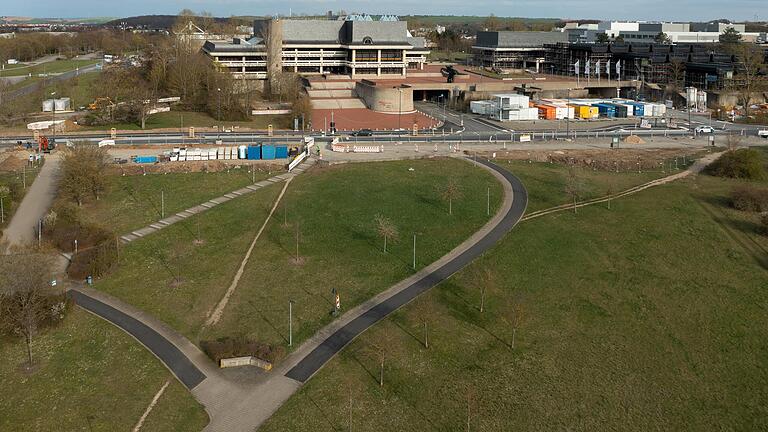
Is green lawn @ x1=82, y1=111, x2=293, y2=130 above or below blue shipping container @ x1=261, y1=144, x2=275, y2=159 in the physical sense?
above

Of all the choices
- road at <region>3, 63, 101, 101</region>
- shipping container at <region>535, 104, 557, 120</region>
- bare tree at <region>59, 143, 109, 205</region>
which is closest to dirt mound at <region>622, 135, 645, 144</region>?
shipping container at <region>535, 104, 557, 120</region>

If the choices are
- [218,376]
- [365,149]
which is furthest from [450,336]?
[365,149]

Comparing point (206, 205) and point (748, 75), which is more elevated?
point (748, 75)

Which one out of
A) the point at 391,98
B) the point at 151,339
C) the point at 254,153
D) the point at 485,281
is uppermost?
the point at 391,98

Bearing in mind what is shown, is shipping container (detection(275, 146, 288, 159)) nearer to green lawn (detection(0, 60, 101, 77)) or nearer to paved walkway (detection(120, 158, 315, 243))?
paved walkway (detection(120, 158, 315, 243))

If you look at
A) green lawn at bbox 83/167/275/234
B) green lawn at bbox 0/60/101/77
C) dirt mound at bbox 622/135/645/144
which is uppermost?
green lawn at bbox 0/60/101/77

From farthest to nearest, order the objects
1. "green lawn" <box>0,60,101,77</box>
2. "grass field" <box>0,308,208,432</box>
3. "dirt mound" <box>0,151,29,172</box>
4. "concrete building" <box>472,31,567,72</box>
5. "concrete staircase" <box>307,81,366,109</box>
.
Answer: "concrete building" <box>472,31,567,72</box>
"green lawn" <box>0,60,101,77</box>
"concrete staircase" <box>307,81,366,109</box>
"dirt mound" <box>0,151,29,172</box>
"grass field" <box>0,308,208,432</box>

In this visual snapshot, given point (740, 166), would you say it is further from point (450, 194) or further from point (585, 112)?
point (585, 112)

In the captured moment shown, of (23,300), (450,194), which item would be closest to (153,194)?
(23,300)
